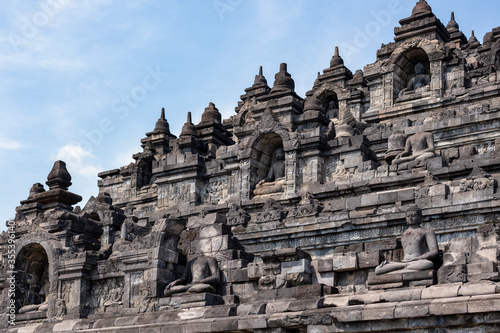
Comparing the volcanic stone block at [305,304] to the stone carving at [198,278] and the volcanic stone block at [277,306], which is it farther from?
the stone carving at [198,278]

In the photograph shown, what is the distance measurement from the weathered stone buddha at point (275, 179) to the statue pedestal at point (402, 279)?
14277mm

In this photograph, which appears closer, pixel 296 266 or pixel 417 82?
pixel 296 266

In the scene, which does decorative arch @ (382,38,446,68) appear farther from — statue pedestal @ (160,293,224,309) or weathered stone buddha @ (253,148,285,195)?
statue pedestal @ (160,293,224,309)

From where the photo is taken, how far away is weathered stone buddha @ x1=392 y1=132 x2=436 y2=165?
26297 millimetres

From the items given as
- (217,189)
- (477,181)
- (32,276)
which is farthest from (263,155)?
(477,181)

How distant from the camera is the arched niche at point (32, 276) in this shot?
2395 cm

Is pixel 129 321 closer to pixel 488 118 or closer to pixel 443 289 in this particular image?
pixel 443 289

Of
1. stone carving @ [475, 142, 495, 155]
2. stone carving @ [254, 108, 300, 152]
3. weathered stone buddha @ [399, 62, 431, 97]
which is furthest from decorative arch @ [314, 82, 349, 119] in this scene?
stone carving @ [475, 142, 495, 155]

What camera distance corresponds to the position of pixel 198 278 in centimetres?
1866

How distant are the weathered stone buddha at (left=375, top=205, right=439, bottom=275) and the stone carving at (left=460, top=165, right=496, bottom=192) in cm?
558

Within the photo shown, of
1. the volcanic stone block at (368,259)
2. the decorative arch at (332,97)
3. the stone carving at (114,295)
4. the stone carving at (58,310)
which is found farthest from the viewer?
the decorative arch at (332,97)

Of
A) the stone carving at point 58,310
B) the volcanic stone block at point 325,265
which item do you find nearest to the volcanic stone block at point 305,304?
the volcanic stone block at point 325,265

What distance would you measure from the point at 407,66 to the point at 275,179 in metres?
10.1

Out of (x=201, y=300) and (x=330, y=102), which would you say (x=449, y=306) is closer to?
(x=201, y=300)
